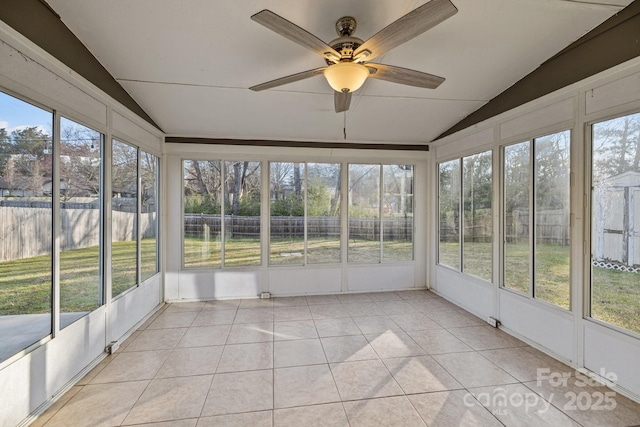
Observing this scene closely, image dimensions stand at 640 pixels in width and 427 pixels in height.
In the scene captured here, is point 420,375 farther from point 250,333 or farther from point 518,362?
point 250,333

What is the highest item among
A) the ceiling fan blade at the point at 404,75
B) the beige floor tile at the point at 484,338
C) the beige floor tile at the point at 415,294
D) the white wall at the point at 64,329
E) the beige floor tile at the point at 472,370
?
the ceiling fan blade at the point at 404,75

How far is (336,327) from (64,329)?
261 centimetres

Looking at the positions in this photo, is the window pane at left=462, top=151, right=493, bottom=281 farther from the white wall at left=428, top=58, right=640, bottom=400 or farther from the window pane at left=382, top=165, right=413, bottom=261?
the window pane at left=382, top=165, right=413, bottom=261

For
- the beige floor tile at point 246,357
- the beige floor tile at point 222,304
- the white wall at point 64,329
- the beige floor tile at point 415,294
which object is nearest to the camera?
the white wall at point 64,329

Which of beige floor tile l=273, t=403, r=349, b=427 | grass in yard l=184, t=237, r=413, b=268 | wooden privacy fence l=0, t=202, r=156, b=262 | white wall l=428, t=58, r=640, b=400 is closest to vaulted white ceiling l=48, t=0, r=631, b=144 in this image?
white wall l=428, t=58, r=640, b=400

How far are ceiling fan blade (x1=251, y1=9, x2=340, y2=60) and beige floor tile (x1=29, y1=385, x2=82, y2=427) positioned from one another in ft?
9.73

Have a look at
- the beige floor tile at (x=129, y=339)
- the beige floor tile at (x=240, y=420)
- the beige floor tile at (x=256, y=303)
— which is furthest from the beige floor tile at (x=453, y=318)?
the beige floor tile at (x=129, y=339)

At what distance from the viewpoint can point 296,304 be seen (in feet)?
14.5

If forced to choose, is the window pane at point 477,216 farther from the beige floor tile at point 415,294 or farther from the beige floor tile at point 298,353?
the beige floor tile at point 298,353

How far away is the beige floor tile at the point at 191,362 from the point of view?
8.55 ft

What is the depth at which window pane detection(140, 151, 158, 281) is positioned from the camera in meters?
3.81

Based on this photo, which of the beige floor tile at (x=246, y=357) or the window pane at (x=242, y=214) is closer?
the beige floor tile at (x=246, y=357)

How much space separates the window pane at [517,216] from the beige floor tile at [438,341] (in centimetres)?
95

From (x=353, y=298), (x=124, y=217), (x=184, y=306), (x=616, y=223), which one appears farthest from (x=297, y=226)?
(x=616, y=223)
